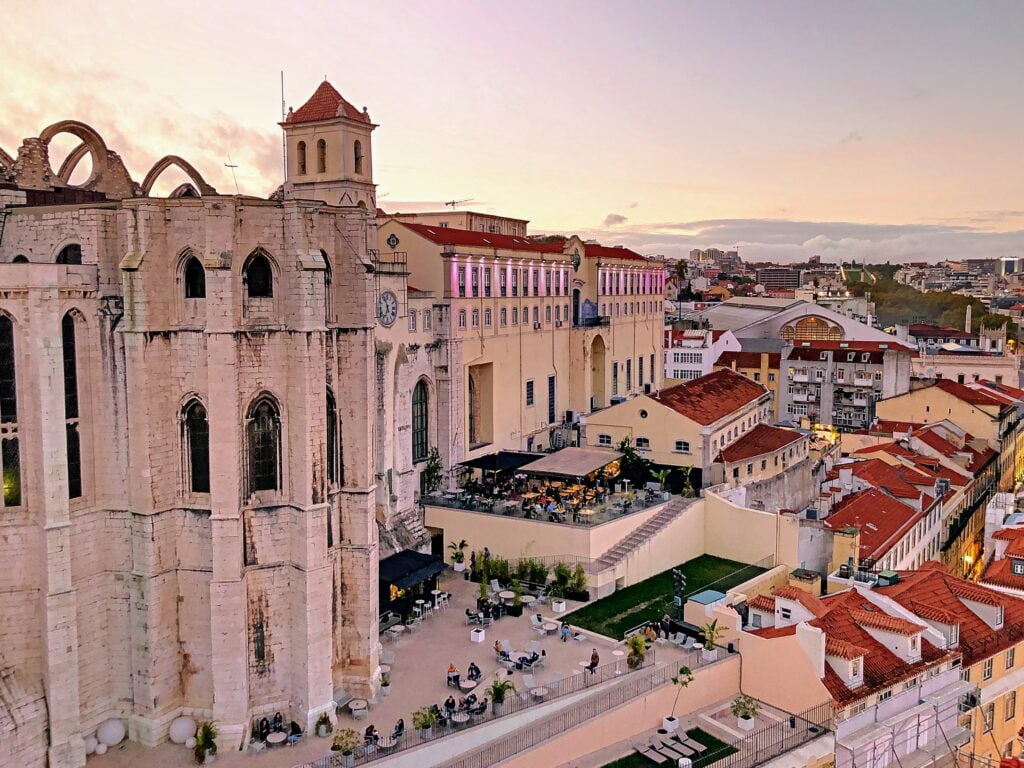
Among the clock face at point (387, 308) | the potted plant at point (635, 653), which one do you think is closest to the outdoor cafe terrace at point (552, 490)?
the potted plant at point (635, 653)

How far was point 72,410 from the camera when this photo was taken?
940 inches

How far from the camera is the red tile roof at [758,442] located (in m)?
44.3

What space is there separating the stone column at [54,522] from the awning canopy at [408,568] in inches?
428

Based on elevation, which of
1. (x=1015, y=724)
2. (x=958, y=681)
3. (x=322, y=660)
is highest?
(x=322, y=660)

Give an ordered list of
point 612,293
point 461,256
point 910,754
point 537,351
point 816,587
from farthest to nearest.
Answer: point 612,293 → point 537,351 → point 461,256 → point 816,587 → point 910,754

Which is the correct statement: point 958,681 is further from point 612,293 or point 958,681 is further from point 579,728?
point 612,293

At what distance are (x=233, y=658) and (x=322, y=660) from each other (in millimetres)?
2432

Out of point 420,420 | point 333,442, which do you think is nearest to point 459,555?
point 420,420

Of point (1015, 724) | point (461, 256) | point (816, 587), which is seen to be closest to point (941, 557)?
point (816, 587)

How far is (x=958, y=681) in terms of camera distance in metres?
27.9

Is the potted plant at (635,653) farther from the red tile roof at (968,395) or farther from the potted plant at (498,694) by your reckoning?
the red tile roof at (968,395)

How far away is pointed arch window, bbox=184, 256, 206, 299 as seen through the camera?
24.3 m

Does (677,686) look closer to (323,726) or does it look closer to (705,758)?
(705,758)

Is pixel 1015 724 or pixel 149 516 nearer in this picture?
pixel 149 516
